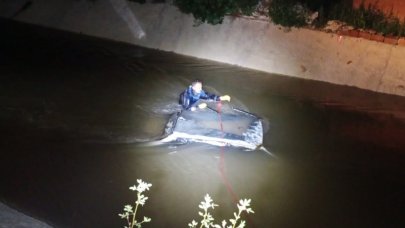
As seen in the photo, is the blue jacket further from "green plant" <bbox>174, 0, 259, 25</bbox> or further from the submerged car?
"green plant" <bbox>174, 0, 259, 25</bbox>

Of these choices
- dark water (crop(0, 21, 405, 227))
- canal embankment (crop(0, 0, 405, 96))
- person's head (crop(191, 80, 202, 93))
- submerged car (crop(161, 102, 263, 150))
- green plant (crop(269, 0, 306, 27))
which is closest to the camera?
dark water (crop(0, 21, 405, 227))

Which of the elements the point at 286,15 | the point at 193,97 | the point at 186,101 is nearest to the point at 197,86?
the point at 193,97

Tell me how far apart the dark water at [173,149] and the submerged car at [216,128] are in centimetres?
18

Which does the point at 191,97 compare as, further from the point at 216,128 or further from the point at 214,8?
the point at 214,8

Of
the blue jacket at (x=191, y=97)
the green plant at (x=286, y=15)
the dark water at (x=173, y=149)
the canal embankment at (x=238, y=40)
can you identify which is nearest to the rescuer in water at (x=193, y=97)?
the blue jacket at (x=191, y=97)

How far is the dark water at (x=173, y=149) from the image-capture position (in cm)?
591

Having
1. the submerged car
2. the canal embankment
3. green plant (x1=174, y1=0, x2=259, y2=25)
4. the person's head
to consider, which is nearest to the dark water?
the submerged car

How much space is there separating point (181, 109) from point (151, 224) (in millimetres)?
3387

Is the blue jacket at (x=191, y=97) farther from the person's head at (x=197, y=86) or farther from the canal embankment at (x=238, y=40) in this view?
the canal embankment at (x=238, y=40)

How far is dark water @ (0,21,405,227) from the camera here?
19.4 ft

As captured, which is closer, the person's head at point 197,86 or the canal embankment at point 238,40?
the person's head at point 197,86

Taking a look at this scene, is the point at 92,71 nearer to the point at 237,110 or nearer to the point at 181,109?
the point at 181,109

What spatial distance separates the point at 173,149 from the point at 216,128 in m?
1.01

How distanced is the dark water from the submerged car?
0.18 meters
